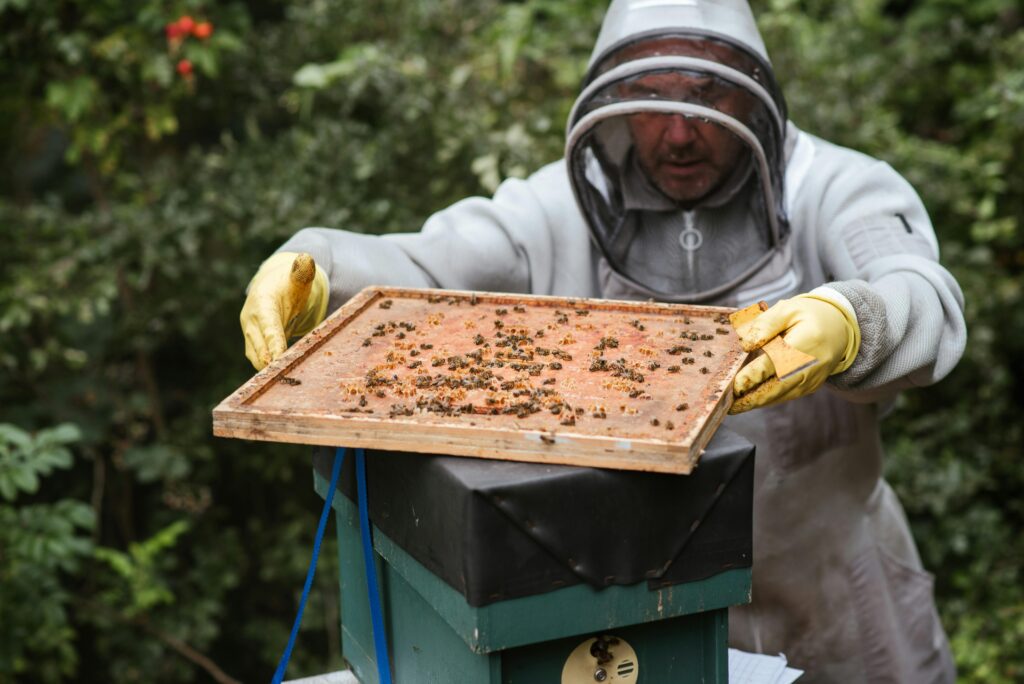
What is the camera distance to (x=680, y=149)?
2420mm

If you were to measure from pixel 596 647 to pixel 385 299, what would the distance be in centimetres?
89

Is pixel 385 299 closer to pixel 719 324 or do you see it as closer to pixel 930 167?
pixel 719 324

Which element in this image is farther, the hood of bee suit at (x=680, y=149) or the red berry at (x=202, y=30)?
the red berry at (x=202, y=30)

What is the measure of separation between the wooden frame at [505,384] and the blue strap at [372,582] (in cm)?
17

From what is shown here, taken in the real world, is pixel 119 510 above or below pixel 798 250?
below

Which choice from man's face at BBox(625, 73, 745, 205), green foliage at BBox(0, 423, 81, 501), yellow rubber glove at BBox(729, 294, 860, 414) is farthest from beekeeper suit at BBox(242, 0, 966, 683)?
green foliage at BBox(0, 423, 81, 501)

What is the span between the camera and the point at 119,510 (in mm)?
4797

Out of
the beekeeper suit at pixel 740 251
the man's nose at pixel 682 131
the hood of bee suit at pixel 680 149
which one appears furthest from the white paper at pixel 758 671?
the man's nose at pixel 682 131

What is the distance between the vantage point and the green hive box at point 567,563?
1.54 meters

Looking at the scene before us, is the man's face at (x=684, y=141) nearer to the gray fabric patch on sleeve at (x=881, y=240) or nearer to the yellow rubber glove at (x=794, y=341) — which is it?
the gray fabric patch on sleeve at (x=881, y=240)

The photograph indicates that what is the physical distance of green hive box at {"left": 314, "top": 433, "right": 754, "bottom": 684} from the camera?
1538 millimetres

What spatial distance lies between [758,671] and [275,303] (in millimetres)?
1144

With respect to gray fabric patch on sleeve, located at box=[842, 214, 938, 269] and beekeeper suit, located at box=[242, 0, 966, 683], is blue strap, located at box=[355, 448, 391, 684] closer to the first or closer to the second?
beekeeper suit, located at box=[242, 0, 966, 683]

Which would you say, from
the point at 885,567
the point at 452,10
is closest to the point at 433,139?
the point at 452,10
